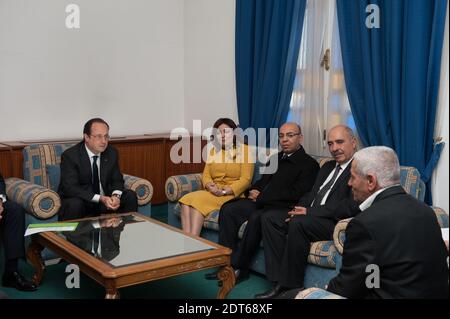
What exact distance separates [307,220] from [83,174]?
1751mm

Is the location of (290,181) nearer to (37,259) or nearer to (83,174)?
(83,174)

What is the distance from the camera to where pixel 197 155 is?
5.63 m

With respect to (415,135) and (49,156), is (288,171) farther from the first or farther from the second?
(49,156)

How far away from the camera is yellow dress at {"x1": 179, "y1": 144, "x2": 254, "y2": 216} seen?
409 cm

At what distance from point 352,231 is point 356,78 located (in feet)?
7.62

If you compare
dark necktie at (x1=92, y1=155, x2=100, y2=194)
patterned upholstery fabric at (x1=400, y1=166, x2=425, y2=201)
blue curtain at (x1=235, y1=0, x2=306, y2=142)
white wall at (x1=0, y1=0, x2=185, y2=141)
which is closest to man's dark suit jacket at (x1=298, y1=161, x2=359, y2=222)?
patterned upholstery fabric at (x1=400, y1=166, x2=425, y2=201)

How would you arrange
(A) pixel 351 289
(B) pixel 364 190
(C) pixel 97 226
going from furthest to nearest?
(C) pixel 97 226
(B) pixel 364 190
(A) pixel 351 289

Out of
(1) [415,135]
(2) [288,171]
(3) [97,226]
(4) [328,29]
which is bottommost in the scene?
(3) [97,226]

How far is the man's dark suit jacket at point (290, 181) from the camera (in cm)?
380

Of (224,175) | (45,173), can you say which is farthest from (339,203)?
(45,173)

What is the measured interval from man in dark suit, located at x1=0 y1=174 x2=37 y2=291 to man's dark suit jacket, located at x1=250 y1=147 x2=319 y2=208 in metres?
1.60

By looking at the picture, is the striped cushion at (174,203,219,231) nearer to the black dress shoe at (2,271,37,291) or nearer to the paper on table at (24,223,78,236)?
the paper on table at (24,223,78,236)

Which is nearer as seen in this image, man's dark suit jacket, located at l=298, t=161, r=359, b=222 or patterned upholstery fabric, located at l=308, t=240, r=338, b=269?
patterned upholstery fabric, located at l=308, t=240, r=338, b=269

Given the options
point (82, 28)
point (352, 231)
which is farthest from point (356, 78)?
point (82, 28)
